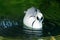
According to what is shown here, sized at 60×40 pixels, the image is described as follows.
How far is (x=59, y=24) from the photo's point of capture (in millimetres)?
9297

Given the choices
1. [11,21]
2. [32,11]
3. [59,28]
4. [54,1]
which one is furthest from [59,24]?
[54,1]

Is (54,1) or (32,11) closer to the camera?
(32,11)

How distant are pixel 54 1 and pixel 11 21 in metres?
3.45

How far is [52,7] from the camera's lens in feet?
36.8

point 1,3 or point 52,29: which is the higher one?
point 1,3

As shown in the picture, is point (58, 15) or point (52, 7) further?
point (52, 7)

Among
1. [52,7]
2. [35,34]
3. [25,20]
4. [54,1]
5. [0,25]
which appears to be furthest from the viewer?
[54,1]

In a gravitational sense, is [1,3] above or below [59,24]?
above

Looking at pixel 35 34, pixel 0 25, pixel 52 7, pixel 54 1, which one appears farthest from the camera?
pixel 54 1

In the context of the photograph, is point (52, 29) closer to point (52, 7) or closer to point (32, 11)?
point (32, 11)

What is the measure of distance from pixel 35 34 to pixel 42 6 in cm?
320

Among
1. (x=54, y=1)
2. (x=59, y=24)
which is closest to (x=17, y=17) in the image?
(x=59, y=24)

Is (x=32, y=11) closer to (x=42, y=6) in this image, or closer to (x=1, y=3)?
(x=42, y=6)

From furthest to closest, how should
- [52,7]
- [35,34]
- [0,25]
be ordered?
[52,7]
[0,25]
[35,34]
